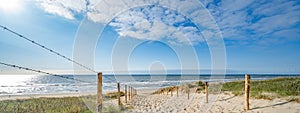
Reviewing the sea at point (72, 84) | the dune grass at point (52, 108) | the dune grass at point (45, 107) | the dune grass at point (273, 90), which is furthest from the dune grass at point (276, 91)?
the dune grass at point (45, 107)

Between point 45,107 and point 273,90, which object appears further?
point 273,90

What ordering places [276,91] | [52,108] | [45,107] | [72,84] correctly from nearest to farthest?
[52,108], [45,107], [276,91], [72,84]

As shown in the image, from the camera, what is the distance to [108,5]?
34.0ft

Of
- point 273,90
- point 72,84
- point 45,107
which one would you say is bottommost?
point 45,107

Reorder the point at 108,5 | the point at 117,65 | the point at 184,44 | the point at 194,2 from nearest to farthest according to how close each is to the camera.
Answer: the point at 108,5 → the point at 194,2 → the point at 117,65 → the point at 184,44

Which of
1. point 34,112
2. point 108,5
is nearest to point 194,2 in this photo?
point 108,5

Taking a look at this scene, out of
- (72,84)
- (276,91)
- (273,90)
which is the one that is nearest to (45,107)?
(72,84)

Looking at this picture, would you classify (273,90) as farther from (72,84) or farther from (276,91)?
(72,84)

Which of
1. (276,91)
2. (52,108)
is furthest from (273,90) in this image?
(52,108)

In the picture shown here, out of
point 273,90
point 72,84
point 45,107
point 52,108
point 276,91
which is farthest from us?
point 273,90

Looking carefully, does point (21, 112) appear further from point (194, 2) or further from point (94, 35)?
point (194, 2)

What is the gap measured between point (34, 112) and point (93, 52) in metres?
3.56

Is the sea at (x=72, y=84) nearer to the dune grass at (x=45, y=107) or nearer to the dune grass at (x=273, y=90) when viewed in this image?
the dune grass at (x=45, y=107)

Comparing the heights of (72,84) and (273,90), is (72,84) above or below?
above
